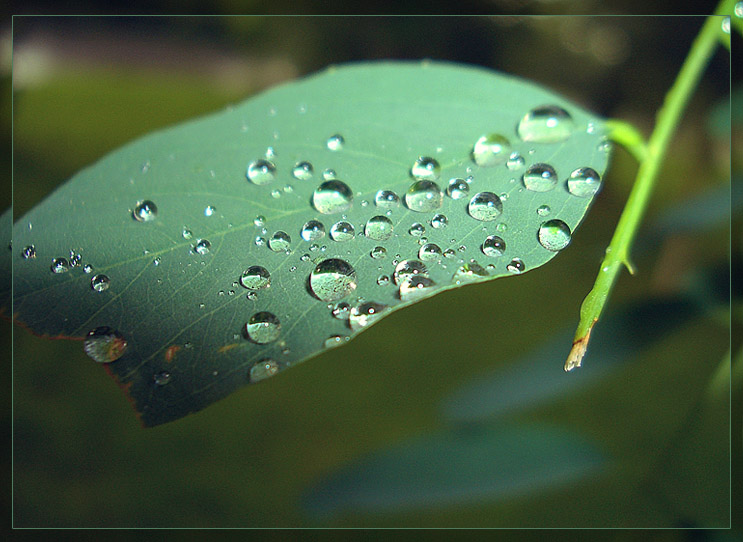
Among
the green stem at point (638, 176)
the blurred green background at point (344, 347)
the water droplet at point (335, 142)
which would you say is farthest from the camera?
the blurred green background at point (344, 347)

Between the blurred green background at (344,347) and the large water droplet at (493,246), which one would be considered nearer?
the large water droplet at (493,246)

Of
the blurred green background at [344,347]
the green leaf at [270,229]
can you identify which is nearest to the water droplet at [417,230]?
the green leaf at [270,229]

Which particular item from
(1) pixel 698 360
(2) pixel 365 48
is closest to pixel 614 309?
(2) pixel 365 48

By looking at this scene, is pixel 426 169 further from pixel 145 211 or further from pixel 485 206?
pixel 145 211

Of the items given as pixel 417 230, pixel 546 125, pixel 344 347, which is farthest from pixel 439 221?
pixel 344 347

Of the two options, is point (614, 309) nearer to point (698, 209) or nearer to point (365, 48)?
point (698, 209)

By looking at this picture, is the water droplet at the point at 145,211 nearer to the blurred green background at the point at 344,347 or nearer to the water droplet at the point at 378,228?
the water droplet at the point at 378,228

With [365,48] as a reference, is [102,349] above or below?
below
